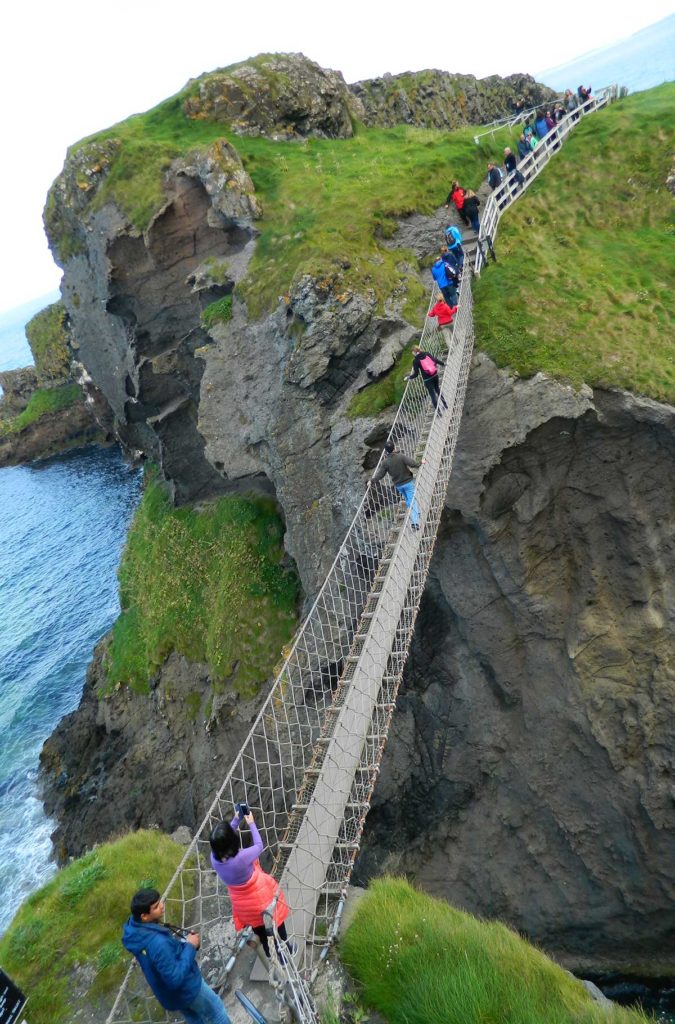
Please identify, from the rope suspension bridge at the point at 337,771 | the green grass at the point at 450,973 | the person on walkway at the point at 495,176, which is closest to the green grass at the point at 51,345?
the person on walkway at the point at 495,176

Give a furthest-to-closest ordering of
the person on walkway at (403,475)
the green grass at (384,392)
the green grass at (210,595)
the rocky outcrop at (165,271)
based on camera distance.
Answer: the rocky outcrop at (165,271), the green grass at (210,595), the green grass at (384,392), the person on walkway at (403,475)

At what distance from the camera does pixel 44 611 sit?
32750mm

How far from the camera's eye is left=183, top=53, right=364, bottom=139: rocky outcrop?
25.3 meters

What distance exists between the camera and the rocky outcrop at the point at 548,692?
564 inches

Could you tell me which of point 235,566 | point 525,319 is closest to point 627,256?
point 525,319

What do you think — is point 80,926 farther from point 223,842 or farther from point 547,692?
point 547,692

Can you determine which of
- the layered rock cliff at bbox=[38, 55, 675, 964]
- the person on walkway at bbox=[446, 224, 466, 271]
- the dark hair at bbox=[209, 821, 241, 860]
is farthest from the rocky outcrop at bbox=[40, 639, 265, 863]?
the person on walkway at bbox=[446, 224, 466, 271]

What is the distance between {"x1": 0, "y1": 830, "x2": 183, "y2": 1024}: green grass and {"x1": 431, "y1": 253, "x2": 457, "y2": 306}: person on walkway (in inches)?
523

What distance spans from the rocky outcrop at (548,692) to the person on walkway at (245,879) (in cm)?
930

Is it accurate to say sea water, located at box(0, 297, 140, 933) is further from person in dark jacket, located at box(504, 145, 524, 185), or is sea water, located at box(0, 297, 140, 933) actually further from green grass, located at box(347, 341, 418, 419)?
person in dark jacket, located at box(504, 145, 524, 185)

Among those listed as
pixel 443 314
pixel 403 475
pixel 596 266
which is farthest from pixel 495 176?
pixel 403 475

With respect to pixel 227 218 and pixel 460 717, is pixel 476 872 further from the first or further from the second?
pixel 227 218

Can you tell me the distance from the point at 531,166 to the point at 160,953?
23.2 metres

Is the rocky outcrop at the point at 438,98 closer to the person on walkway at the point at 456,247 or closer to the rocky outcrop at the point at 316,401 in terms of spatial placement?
the person on walkway at the point at 456,247
